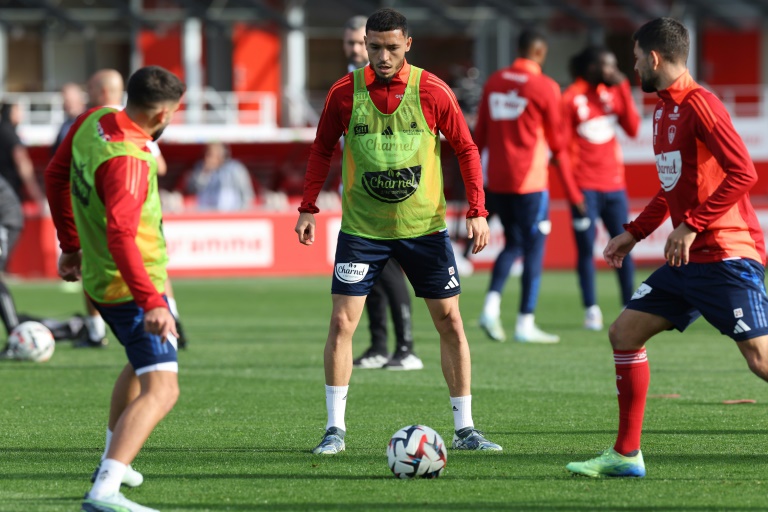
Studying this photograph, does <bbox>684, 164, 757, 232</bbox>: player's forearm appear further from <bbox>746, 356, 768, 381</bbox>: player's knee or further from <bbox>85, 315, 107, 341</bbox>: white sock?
<bbox>85, 315, 107, 341</bbox>: white sock

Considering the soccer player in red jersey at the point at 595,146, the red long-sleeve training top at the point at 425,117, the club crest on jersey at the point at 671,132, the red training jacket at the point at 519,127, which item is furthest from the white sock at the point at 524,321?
the club crest on jersey at the point at 671,132

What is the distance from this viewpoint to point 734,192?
5742 mm

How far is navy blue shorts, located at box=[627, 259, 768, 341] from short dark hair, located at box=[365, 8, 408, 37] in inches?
69.4

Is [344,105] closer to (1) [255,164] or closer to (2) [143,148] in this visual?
(2) [143,148]

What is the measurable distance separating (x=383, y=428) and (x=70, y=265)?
88.1 inches

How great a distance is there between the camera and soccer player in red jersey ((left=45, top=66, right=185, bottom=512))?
5227mm

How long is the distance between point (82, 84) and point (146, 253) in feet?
105

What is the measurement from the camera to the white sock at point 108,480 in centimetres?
520

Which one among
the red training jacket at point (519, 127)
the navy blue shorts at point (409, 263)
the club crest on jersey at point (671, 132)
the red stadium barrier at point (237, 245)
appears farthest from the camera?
the red stadium barrier at point (237, 245)

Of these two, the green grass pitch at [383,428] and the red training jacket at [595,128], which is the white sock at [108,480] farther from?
the red training jacket at [595,128]

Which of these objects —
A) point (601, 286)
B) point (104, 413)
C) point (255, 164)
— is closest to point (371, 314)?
point (104, 413)

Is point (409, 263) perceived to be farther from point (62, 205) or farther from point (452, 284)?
point (62, 205)

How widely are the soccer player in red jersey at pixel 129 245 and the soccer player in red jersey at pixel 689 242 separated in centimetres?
196

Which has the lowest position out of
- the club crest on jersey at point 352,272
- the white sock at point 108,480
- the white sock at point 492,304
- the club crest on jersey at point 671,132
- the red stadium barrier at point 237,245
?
the red stadium barrier at point 237,245
